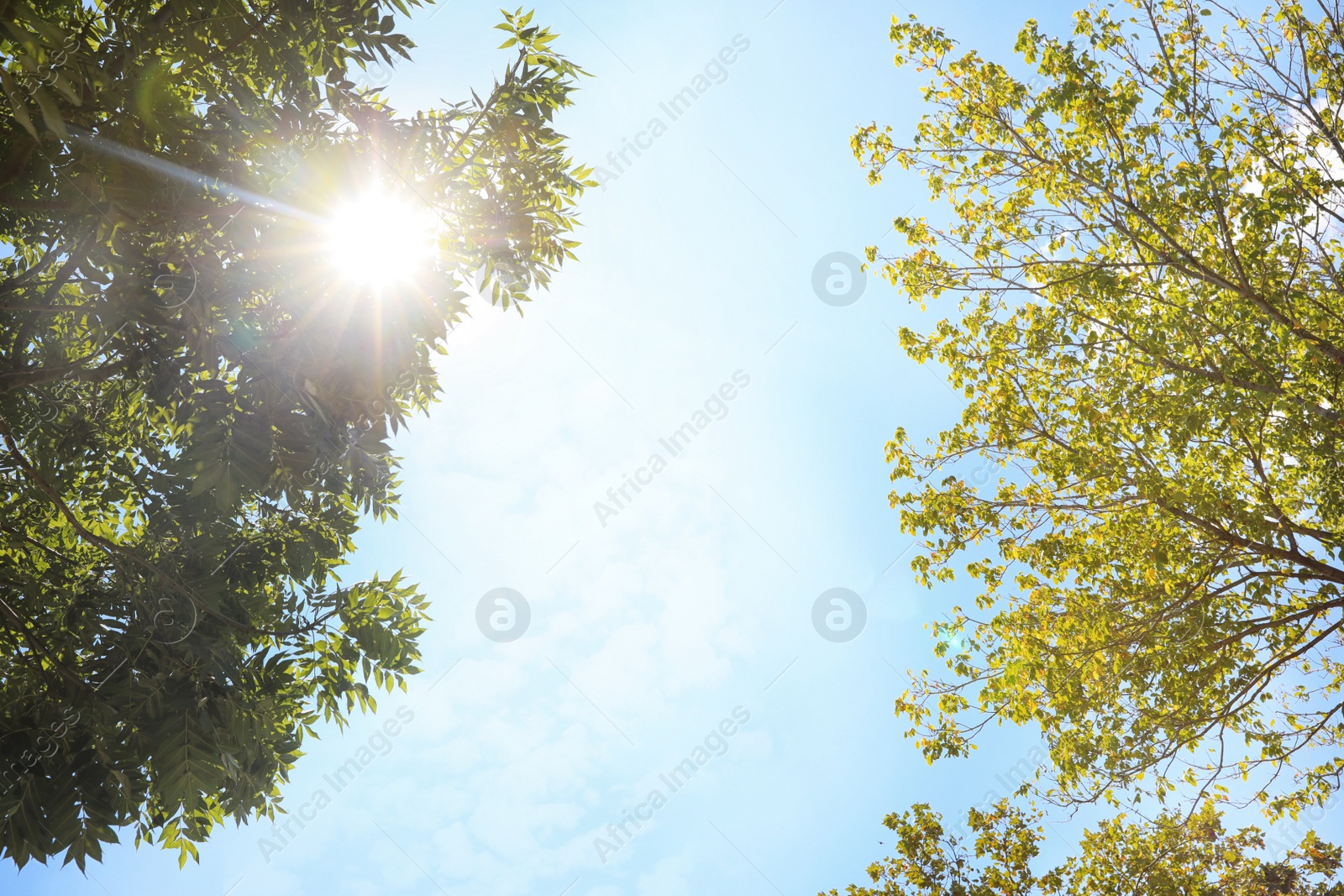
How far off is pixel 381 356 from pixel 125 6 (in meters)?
3.20

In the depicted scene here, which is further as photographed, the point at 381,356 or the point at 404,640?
the point at 404,640

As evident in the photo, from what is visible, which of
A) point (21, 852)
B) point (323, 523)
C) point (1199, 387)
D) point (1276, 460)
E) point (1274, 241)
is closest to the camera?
point (21, 852)

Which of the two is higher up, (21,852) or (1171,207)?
(1171,207)

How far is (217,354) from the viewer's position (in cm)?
607

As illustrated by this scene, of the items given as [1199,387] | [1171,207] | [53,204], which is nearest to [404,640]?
[53,204]

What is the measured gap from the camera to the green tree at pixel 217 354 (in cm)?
557

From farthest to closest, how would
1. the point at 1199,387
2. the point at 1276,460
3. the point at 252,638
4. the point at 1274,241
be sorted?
the point at 1276,460 → the point at 1274,241 → the point at 1199,387 → the point at 252,638

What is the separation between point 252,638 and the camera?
271 inches

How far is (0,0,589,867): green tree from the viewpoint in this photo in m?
5.57

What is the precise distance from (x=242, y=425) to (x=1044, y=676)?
9273mm

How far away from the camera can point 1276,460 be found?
9531 mm

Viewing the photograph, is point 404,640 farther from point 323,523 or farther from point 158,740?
point 158,740

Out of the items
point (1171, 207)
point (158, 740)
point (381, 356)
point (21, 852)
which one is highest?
point (1171, 207)

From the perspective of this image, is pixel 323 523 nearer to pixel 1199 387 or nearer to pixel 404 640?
pixel 404 640
